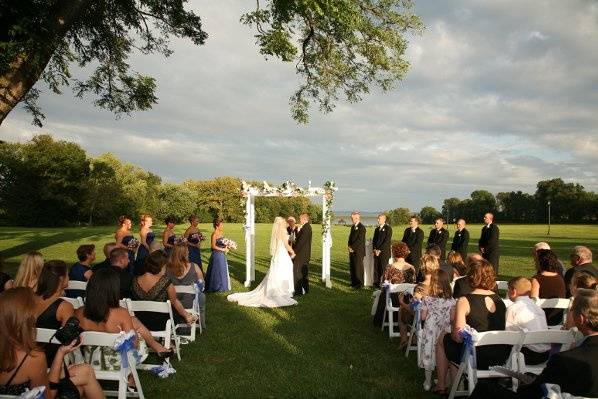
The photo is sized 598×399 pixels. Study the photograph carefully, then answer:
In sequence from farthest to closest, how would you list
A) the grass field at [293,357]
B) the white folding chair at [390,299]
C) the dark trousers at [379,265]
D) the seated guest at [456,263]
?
1. the dark trousers at [379,265]
2. the seated guest at [456,263]
3. the white folding chair at [390,299]
4. the grass field at [293,357]

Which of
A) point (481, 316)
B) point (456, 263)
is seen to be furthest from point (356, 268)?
point (481, 316)

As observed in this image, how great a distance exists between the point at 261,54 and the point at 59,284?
8.78 metres

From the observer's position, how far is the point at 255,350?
7238 millimetres

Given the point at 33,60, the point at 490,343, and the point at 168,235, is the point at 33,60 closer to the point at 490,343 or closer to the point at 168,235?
the point at 168,235

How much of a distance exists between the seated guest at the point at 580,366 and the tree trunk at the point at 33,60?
996 cm

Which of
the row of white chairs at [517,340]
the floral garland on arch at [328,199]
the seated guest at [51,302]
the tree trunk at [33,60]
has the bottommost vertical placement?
the row of white chairs at [517,340]

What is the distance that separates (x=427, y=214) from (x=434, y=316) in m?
79.9

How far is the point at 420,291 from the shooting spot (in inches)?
254

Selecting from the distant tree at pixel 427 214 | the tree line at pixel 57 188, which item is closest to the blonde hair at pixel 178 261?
the tree line at pixel 57 188

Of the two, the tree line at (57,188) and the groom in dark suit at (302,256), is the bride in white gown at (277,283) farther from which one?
the tree line at (57,188)

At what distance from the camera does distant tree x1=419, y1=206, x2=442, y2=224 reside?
8093cm

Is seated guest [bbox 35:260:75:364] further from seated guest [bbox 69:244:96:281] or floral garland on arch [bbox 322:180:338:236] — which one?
floral garland on arch [bbox 322:180:338:236]

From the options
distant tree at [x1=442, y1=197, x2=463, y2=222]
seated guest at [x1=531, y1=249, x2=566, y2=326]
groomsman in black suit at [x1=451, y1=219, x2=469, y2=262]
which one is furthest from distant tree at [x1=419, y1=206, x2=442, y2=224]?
seated guest at [x1=531, y1=249, x2=566, y2=326]

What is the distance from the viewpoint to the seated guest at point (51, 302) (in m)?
4.62
